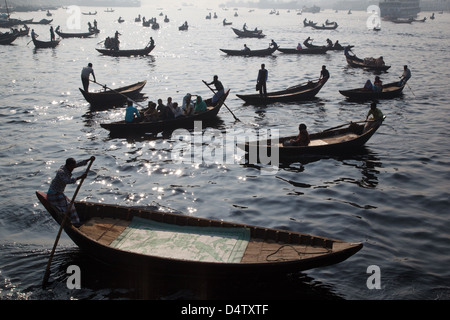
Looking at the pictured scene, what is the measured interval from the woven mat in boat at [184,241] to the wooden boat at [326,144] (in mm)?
6261

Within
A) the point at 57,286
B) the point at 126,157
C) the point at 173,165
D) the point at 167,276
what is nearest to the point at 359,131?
the point at 173,165

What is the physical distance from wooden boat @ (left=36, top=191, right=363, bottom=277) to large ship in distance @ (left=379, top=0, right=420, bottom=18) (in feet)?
409

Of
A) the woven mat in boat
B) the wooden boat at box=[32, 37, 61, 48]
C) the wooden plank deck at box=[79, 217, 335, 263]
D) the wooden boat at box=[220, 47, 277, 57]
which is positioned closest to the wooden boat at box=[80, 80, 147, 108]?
the wooden plank deck at box=[79, 217, 335, 263]

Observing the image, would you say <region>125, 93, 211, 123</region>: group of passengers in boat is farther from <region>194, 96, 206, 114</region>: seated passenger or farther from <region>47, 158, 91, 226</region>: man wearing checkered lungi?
<region>47, 158, 91, 226</region>: man wearing checkered lungi

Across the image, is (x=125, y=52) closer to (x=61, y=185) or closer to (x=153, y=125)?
(x=153, y=125)

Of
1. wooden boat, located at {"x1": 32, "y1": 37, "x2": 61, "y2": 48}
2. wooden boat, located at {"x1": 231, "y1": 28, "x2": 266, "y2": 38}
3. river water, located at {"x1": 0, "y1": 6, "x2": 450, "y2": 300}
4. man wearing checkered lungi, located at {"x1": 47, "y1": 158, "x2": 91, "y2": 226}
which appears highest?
wooden boat, located at {"x1": 231, "y1": 28, "x2": 266, "y2": 38}

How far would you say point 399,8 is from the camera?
396 feet

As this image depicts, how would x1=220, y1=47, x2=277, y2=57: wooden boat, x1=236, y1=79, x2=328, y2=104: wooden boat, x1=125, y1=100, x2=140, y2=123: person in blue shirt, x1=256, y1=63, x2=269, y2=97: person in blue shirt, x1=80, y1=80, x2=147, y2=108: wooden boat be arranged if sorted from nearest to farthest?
x1=125, y1=100, x2=140, y2=123: person in blue shirt < x1=80, y1=80, x2=147, y2=108: wooden boat < x1=256, y1=63, x2=269, y2=97: person in blue shirt < x1=236, y1=79, x2=328, y2=104: wooden boat < x1=220, y1=47, x2=277, y2=57: wooden boat

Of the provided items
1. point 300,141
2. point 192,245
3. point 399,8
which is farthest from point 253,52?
point 399,8

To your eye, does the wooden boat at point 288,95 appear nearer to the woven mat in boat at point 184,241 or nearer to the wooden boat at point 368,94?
the wooden boat at point 368,94

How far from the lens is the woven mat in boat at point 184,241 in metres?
9.06

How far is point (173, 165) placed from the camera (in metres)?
15.9

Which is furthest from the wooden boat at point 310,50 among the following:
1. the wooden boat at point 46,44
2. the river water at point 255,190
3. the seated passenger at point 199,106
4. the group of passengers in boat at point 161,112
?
the group of passengers in boat at point 161,112

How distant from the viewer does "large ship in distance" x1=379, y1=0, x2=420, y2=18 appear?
4756 inches
